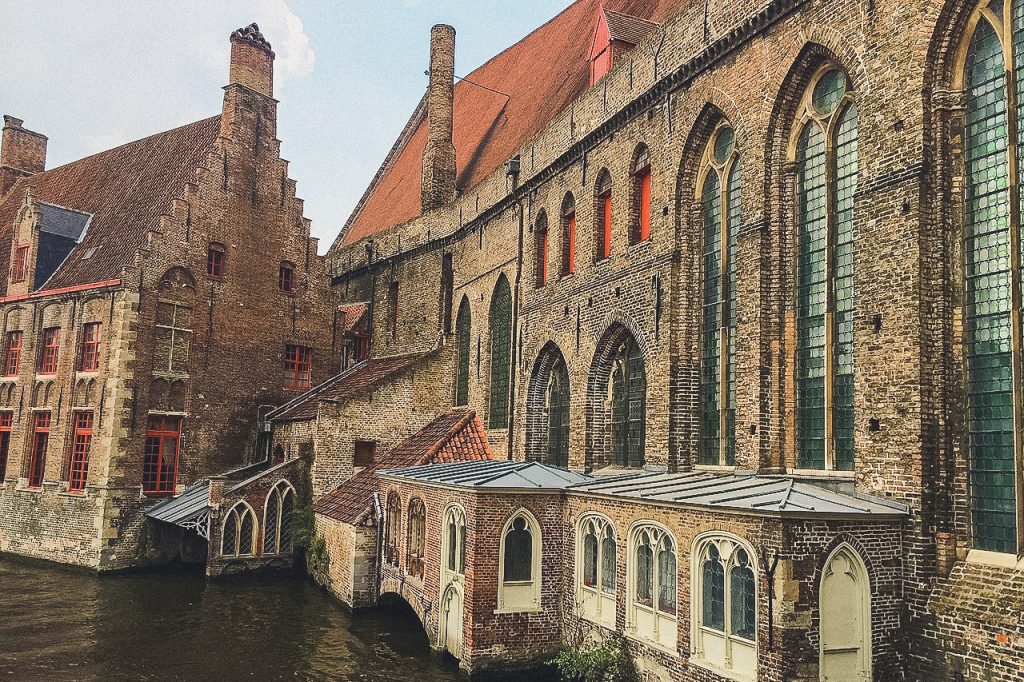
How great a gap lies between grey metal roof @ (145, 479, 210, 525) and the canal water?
136 cm

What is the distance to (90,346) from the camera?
20.9 metres

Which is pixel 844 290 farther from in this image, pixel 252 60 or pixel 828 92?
pixel 252 60

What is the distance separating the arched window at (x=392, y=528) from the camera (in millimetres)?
14578

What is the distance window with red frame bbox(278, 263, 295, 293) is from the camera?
23434 millimetres

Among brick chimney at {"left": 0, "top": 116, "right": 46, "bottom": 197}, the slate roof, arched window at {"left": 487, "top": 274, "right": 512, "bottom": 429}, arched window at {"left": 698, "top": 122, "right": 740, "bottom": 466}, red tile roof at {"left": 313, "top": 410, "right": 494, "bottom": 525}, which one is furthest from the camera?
brick chimney at {"left": 0, "top": 116, "right": 46, "bottom": 197}

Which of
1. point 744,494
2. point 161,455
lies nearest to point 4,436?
point 161,455

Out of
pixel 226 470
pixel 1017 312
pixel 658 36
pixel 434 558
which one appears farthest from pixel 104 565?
pixel 1017 312

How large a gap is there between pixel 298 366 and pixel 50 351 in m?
6.24

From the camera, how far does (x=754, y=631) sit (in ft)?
25.8

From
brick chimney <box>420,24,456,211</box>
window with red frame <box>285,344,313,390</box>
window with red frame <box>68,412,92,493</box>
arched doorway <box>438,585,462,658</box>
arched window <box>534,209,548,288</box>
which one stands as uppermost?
brick chimney <box>420,24,456,211</box>

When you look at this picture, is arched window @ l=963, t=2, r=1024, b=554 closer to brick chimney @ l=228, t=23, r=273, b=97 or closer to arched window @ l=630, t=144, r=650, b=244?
arched window @ l=630, t=144, r=650, b=244

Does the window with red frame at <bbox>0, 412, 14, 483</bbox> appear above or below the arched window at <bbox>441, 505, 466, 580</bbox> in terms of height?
above

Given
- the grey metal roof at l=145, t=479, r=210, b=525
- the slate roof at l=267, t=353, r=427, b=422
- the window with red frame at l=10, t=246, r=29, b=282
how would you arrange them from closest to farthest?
the grey metal roof at l=145, t=479, r=210, b=525, the slate roof at l=267, t=353, r=427, b=422, the window with red frame at l=10, t=246, r=29, b=282

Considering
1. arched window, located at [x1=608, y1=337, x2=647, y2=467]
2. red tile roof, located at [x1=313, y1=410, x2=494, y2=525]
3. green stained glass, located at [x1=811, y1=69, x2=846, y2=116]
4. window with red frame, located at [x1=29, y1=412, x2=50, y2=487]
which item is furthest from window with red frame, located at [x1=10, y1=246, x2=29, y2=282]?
green stained glass, located at [x1=811, y1=69, x2=846, y2=116]
